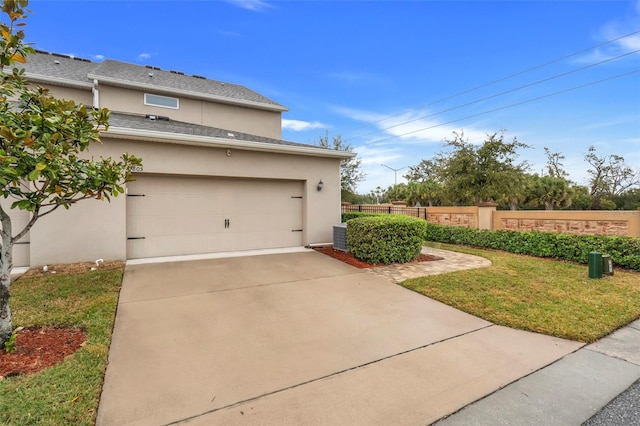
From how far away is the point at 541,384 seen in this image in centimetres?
265

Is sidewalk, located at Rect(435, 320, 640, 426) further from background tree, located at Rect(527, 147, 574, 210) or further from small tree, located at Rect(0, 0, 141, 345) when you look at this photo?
background tree, located at Rect(527, 147, 574, 210)

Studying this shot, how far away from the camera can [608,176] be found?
1048 inches

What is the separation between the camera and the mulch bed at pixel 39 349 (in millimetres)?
2721

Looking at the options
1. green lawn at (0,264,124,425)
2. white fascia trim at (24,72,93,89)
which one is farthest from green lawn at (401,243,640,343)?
white fascia trim at (24,72,93,89)

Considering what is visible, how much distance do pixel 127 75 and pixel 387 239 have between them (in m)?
11.5

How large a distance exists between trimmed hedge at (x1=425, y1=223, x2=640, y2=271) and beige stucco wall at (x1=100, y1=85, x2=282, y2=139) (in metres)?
9.07

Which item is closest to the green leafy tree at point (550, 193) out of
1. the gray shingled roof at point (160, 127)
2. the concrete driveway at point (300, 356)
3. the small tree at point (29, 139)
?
the gray shingled roof at point (160, 127)

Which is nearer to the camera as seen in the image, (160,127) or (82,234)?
(82,234)

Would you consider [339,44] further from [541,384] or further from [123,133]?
[541,384]

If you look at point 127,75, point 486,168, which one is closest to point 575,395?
point 486,168

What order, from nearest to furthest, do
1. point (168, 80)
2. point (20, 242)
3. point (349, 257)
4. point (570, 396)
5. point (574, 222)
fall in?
point (570, 396)
point (20, 242)
point (349, 257)
point (574, 222)
point (168, 80)

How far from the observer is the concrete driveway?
7.46 feet

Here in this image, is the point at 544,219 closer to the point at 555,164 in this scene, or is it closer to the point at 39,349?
the point at 39,349

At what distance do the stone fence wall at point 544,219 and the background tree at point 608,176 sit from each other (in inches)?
917
